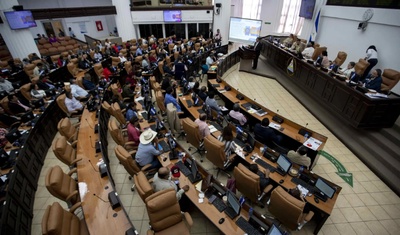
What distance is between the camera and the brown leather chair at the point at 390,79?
7.44 metres

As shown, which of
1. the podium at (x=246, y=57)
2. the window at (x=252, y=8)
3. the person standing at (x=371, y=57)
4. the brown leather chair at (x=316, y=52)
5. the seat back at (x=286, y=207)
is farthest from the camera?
the window at (x=252, y=8)

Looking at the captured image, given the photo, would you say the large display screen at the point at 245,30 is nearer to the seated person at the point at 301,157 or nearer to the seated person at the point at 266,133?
the seated person at the point at 266,133

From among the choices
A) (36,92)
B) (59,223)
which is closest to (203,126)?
(59,223)

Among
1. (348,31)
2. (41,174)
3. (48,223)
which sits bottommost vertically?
(41,174)

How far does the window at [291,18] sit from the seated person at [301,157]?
1799 centimetres

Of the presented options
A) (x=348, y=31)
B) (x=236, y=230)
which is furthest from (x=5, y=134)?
(x=348, y=31)

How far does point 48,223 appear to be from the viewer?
3.15 metres

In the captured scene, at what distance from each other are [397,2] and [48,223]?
13.2 meters

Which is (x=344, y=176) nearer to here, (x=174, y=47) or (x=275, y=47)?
(x=275, y=47)

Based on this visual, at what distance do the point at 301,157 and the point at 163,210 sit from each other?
350 centimetres

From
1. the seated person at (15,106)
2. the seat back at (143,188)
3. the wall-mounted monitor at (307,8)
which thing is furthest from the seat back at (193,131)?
the wall-mounted monitor at (307,8)

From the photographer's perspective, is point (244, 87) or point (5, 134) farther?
point (244, 87)

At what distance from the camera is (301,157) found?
4949 millimetres

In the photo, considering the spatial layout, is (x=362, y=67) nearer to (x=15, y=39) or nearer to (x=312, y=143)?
(x=312, y=143)
